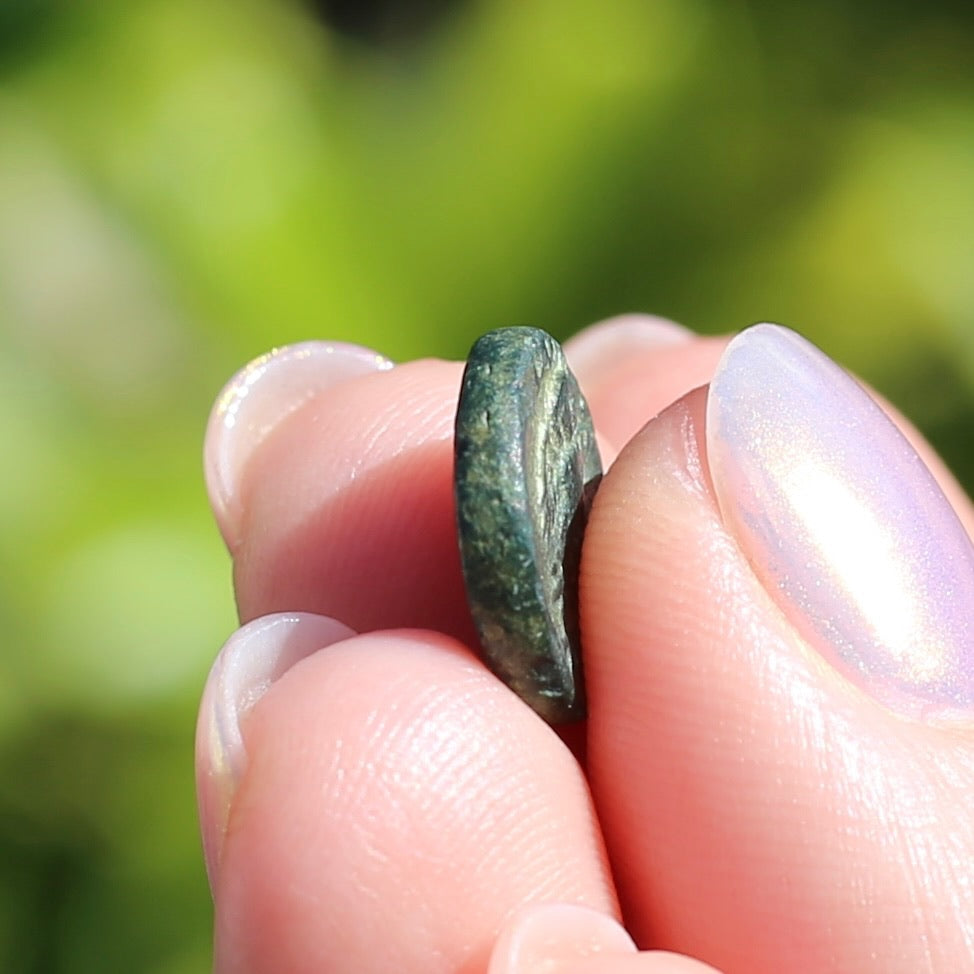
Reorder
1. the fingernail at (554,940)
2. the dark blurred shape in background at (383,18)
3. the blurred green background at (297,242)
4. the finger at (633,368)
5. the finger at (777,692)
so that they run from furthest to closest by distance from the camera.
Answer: the dark blurred shape in background at (383,18) < the blurred green background at (297,242) < the finger at (633,368) < the finger at (777,692) < the fingernail at (554,940)

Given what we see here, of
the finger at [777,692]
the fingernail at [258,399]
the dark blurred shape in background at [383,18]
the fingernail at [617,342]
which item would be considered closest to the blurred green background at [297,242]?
the dark blurred shape in background at [383,18]

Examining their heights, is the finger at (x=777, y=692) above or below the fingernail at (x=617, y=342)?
below

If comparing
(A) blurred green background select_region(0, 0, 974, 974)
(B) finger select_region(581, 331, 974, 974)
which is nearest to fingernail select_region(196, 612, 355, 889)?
(B) finger select_region(581, 331, 974, 974)

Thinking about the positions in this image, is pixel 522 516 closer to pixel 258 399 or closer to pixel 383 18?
pixel 258 399

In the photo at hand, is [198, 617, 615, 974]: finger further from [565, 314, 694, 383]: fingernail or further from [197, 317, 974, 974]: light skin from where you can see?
[565, 314, 694, 383]: fingernail

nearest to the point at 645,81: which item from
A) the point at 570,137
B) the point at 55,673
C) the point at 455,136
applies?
the point at 570,137

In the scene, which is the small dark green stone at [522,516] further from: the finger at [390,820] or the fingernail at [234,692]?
the fingernail at [234,692]

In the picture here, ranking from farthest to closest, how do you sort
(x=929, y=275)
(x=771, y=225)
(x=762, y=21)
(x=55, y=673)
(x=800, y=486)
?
(x=762, y=21), (x=771, y=225), (x=929, y=275), (x=55, y=673), (x=800, y=486)

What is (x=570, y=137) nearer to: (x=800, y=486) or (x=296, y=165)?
(x=296, y=165)
